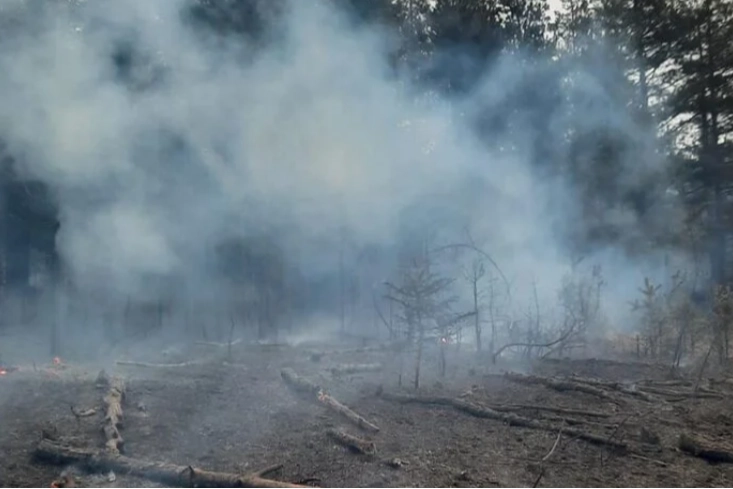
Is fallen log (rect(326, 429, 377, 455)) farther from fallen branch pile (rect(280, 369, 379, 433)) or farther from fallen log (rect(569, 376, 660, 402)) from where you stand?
fallen log (rect(569, 376, 660, 402))

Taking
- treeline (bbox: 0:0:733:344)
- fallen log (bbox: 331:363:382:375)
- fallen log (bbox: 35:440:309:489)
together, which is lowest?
fallen log (bbox: 35:440:309:489)

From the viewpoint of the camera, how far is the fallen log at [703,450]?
5.84 metres

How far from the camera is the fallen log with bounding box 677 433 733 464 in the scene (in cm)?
584

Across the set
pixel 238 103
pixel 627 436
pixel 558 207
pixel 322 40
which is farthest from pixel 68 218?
pixel 558 207

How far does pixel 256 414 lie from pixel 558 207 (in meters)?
12.8

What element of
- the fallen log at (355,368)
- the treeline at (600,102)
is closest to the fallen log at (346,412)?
the fallen log at (355,368)

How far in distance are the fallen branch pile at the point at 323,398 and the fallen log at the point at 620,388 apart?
3.67m

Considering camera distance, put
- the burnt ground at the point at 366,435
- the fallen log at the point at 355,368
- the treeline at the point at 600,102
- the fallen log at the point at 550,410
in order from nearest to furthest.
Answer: the burnt ground at the point at 366,435 → the fallen log at the point at 550,410 → the fallen log at the point at 355,368 → the treeline at the point at 600,102

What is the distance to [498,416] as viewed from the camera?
734cm

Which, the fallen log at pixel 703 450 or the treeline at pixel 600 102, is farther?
the treeline at pixel 600 102

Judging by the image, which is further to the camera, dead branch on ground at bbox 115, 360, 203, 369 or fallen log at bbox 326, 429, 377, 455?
dead branch on ground at bbox 115, 360, 203, 369

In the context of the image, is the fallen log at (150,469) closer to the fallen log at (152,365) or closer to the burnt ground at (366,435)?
the burnt ground at (366,435)

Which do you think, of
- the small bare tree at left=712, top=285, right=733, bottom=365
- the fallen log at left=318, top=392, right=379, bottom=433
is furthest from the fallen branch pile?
the small bare tree at left=712, top=285, right=733, bottom=365

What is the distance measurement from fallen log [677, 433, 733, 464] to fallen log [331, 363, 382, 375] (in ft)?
18.4
